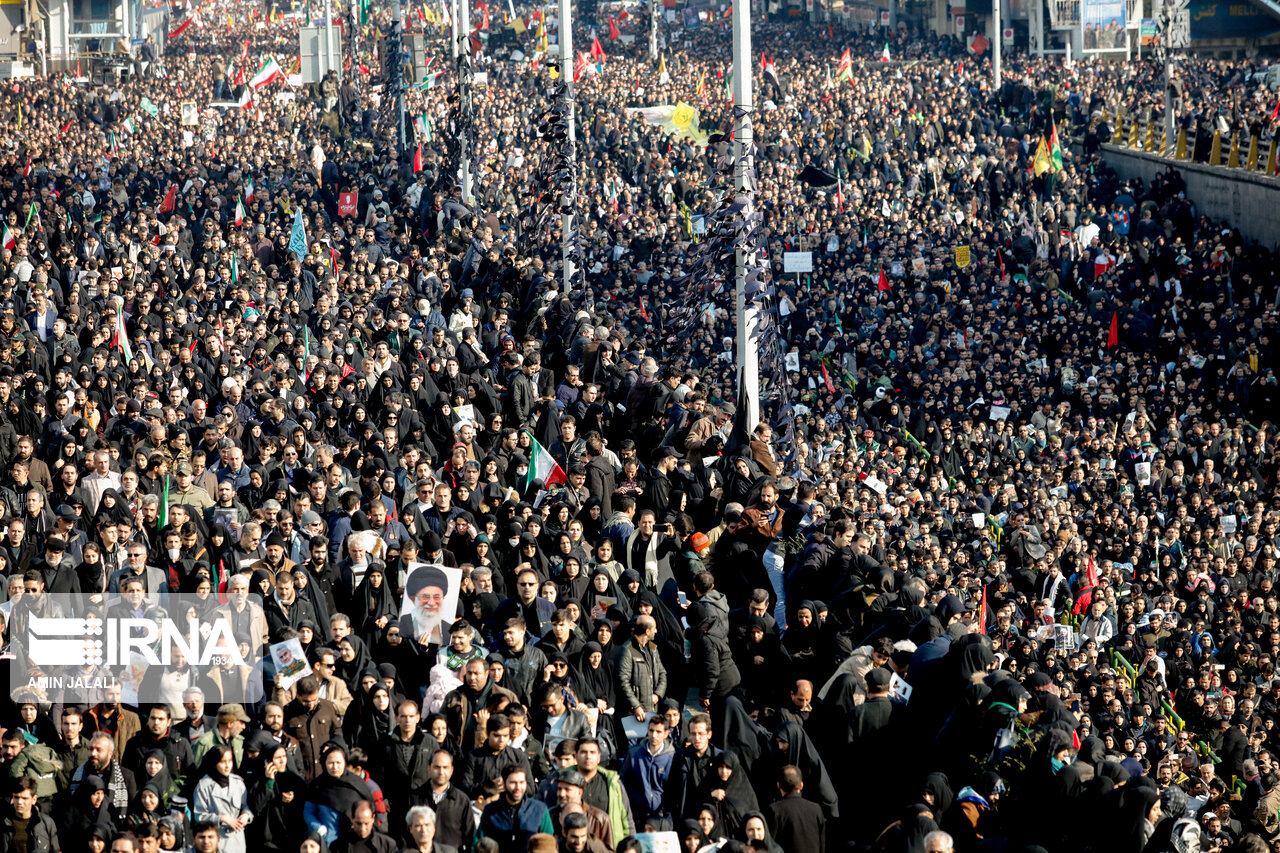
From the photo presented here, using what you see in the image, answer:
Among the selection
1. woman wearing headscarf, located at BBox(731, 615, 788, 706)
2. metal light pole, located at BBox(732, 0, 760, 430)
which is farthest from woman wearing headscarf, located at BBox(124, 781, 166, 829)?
metal light pole, located at BBox(732, 0, 760, 430)

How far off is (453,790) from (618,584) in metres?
3.21

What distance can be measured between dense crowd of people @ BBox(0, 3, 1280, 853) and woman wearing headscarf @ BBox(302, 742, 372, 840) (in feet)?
0.07

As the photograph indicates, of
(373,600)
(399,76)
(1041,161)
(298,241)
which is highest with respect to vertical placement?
(399,76)

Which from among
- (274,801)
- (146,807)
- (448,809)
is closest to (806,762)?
(448,809)

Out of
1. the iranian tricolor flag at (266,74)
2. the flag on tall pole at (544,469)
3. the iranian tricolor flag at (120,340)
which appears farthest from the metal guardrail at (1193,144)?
the iranian tricolor flag at (120,340)

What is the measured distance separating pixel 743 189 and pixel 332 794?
8.66 m

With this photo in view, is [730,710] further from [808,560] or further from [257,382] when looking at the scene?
[257,382]

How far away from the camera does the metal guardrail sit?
114ft

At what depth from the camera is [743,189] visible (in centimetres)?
1684

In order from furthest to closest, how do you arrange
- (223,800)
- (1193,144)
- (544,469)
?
(1193,144) < (544,469) < (223,800)

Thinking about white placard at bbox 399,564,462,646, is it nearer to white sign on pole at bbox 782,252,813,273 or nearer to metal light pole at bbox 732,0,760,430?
metal light pole at bbox 732,0,760,430

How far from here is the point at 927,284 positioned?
3238cm

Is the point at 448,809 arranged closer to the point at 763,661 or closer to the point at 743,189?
the point at 763,661

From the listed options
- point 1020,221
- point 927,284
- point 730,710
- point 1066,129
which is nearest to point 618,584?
point 730,710
